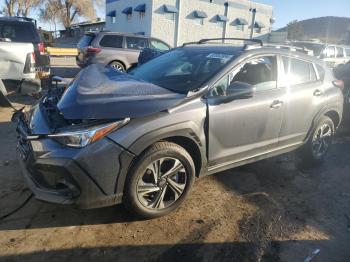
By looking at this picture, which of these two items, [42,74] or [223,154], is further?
[42,74]

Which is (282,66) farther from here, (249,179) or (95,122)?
(95,122)

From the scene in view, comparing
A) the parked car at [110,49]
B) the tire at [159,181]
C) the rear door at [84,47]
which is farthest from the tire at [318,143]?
the rear door at [84,47]

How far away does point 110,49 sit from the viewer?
11914 millimetres

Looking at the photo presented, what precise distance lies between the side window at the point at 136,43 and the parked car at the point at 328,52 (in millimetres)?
7026

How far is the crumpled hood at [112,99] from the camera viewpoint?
3025 millimetres

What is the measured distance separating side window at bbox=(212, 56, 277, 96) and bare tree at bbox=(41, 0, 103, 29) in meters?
54.3

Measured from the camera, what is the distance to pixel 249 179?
4609mm

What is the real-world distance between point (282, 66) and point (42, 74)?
5519mm

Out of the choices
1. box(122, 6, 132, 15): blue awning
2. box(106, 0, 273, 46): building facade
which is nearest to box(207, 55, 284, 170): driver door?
box(106, 0, 273, 46): building facade

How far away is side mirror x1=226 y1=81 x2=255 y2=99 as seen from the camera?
3680mm

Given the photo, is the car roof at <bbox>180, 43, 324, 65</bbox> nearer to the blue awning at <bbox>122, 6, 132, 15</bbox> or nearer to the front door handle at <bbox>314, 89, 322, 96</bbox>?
the front door handle at <bbox>314, 89, 322, 96</bbox>

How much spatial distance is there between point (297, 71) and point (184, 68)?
60.3 inches

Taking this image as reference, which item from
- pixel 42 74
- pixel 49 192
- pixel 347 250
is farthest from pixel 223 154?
pixel 42 74

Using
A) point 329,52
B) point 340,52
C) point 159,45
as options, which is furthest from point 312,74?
point 340,52
